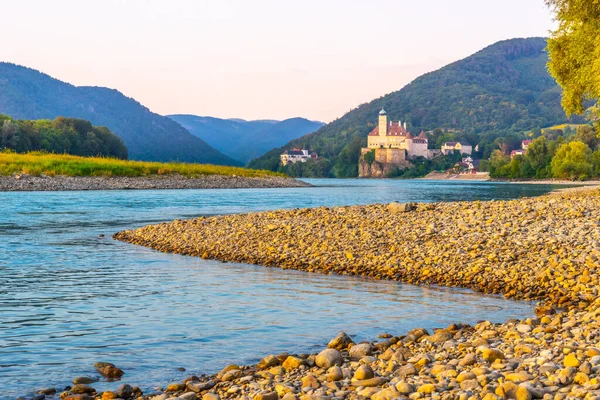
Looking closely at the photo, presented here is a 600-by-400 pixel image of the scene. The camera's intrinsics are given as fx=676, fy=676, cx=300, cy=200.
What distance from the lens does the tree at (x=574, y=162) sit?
113688 mm

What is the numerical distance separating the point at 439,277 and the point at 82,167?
72.3 m

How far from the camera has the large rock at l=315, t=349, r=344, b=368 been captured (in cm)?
866

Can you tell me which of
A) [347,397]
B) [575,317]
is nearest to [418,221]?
[575,317]

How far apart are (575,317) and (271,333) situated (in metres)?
4.79

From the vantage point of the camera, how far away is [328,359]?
8688mm

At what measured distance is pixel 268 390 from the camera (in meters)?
7.56

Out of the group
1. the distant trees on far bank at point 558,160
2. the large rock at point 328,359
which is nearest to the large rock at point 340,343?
the large rock at point 328,359

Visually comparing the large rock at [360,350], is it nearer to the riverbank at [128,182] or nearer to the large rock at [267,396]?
the large rock at [267,396]

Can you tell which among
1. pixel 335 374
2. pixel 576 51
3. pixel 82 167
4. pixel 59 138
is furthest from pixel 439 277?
pixel 59 138

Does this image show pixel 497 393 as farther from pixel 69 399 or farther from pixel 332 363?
pixel 69 399

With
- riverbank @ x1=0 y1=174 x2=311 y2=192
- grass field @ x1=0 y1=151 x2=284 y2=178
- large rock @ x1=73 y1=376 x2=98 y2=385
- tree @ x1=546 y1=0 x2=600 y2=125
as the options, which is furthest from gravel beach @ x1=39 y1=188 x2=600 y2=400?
grass field @ x1=0 y1=151 x2=284 y2=178

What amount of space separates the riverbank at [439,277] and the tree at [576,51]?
417 inches

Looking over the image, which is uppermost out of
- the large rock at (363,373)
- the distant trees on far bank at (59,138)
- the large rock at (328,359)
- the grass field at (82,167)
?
the distant trees on far bank at (59,138)

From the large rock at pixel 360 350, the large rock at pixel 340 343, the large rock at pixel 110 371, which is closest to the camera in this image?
the large rock at pixel 110 371
